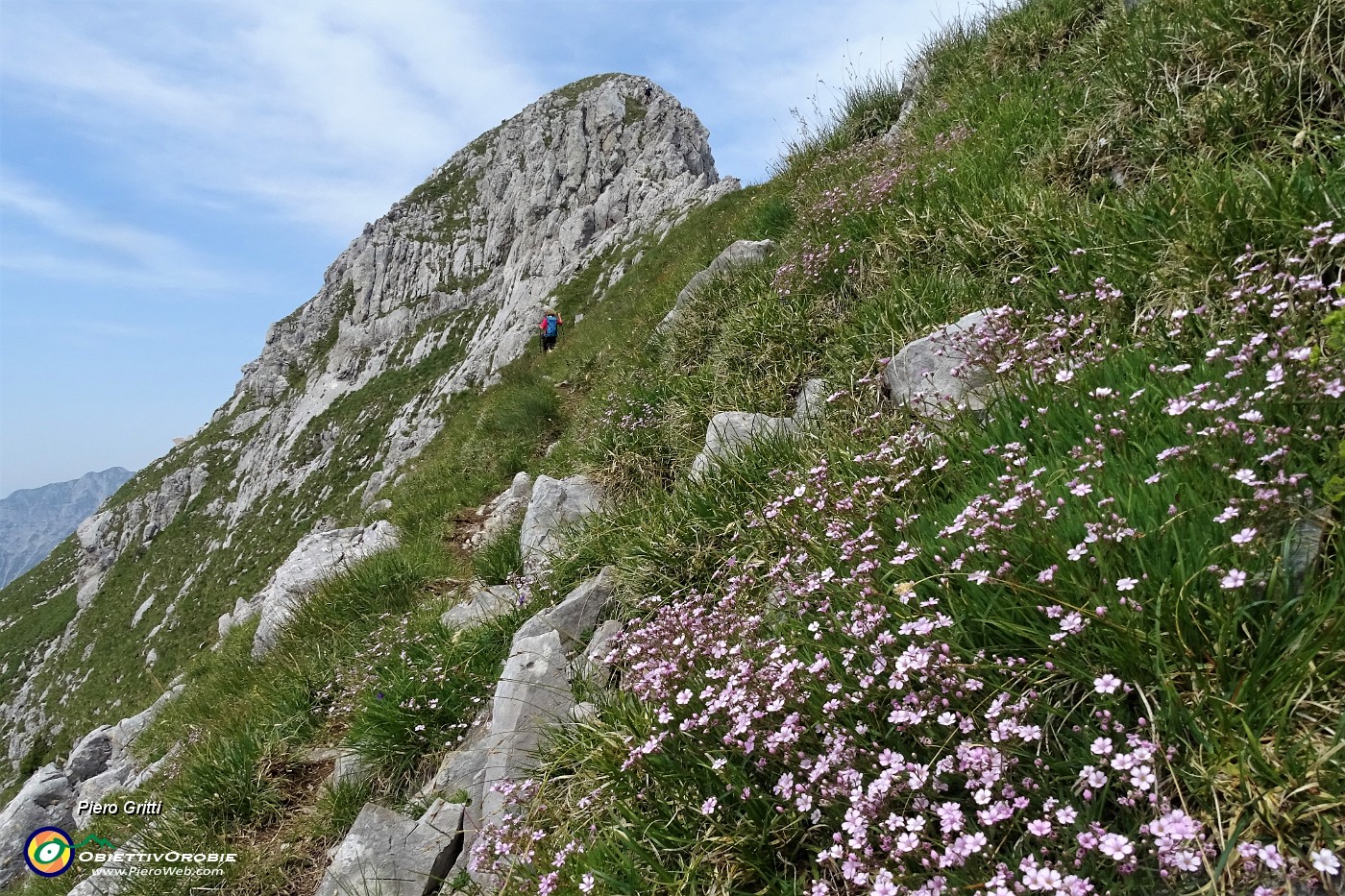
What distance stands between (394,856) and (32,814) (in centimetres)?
1419

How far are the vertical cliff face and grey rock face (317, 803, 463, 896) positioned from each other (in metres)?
54.7

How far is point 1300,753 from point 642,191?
10250 cm

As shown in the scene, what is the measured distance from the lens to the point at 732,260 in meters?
10.6

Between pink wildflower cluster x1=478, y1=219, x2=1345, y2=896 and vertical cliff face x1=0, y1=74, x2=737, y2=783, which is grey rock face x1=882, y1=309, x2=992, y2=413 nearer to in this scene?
pink wildflower cluster x1=478, y1=219, x2=1345, y2=896

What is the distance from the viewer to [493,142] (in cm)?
14550

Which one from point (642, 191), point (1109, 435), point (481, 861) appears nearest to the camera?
point (1109, 435)

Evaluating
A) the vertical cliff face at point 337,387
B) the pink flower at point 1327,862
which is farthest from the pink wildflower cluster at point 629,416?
the vertical cliff face at point 337,387

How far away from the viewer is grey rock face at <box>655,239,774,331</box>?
10.3m

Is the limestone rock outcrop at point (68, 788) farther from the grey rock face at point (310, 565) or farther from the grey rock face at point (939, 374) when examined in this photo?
the grey rock face at point (939, 374)

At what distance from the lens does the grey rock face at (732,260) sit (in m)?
10.3

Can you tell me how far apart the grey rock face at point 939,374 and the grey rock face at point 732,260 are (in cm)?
525

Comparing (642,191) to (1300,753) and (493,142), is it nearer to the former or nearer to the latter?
(493,142)

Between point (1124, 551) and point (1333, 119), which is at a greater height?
point (1333, 119)

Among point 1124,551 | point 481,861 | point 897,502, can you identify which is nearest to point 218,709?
point 481,861
